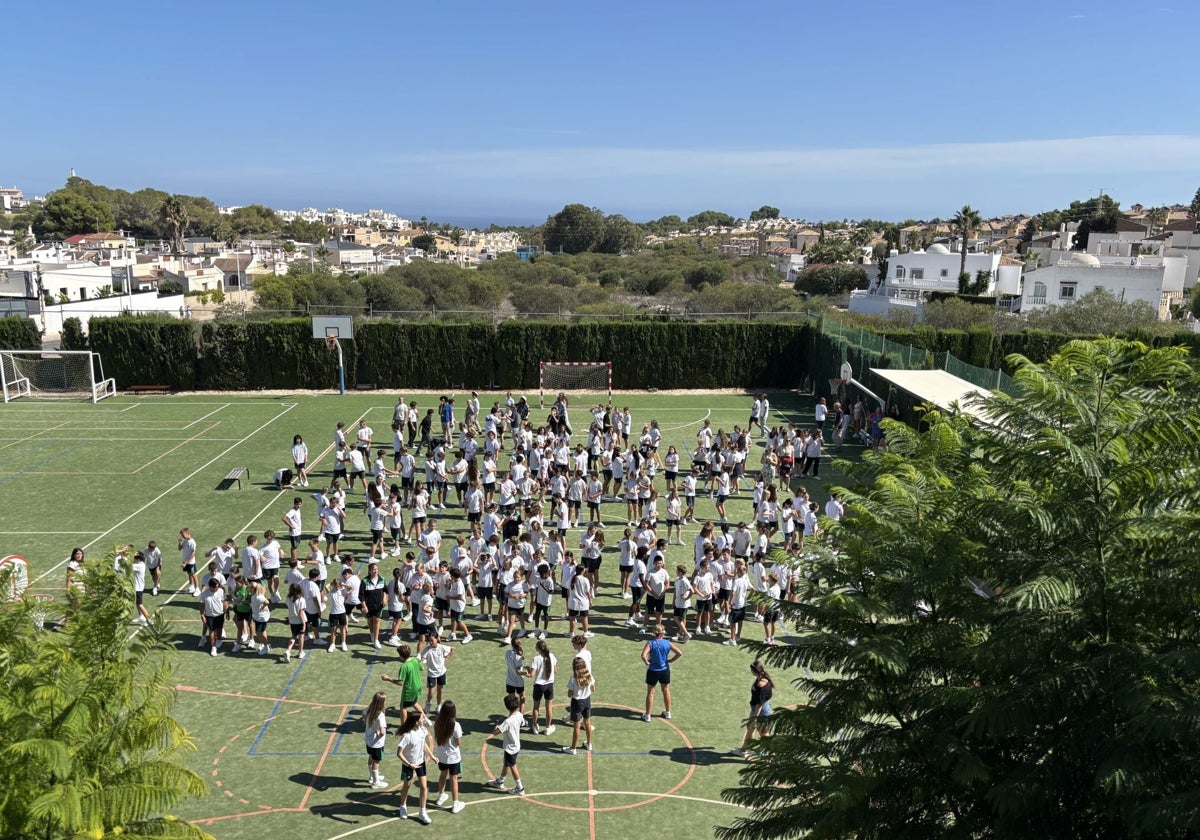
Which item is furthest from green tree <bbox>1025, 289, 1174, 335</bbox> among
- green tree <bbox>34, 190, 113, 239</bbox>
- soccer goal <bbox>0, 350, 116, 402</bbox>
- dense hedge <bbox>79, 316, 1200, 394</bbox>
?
green tree <bbox>34, 190, 113, 239</bbox>

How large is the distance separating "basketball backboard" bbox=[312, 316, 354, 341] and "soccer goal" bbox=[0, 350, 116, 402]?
26.9 feet

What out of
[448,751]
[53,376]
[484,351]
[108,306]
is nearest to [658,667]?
[448,751]

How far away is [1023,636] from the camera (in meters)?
5.62

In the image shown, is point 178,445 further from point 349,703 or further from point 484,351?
point 349,703

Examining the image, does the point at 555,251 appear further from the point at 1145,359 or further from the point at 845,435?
the point at 1145,359

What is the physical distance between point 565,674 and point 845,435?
18.1 metres

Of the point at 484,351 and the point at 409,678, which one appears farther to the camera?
the point at 484,351

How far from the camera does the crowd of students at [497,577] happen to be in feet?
40.1

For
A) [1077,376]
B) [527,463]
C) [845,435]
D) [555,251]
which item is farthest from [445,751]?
[555,251]

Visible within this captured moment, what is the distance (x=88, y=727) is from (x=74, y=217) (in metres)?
142

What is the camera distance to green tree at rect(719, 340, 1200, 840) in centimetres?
516

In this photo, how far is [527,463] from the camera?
878 inches

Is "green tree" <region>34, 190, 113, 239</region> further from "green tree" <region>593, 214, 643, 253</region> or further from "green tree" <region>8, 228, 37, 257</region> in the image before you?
"green tree" <region>593, 214, 643, 253</region>

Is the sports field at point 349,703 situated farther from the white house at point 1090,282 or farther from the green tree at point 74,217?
the green tree at point 74,217
